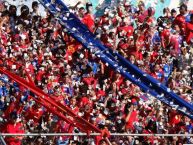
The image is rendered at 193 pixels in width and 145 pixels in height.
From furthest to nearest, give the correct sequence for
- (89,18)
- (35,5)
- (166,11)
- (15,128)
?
(166,11) < (35,5) < (89,18) < (15,128)

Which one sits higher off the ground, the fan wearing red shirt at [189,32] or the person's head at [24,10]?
the person's head at [24,10]

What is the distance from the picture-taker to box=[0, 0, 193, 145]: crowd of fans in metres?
20.6

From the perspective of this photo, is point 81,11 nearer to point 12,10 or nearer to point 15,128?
point 12,10

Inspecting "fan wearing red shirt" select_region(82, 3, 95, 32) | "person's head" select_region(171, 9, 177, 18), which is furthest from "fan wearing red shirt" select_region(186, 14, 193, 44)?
"fan wearing red shirt" select_region(82, 3, 95, 32)

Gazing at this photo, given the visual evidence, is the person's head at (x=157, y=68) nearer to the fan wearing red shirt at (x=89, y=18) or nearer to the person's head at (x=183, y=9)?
the person's head at (x=183, y=9)

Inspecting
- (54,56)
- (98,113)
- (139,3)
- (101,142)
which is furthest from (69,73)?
(101,142)

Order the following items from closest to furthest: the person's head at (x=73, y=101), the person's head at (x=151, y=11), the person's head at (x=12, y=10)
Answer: the person's head at (x=73, y=101), the person's head at (x=12, y=10), the person's head at (x=151, y=11)

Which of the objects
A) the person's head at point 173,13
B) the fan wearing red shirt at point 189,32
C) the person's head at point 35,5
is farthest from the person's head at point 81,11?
the fan wearing red shirt at point 189,32

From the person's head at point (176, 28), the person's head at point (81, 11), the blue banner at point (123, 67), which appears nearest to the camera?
the blue banner at point (123, 67)

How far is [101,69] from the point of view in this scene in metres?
23.5

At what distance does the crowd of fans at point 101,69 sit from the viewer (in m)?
20.6

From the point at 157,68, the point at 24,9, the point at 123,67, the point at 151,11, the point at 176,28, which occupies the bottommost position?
the point at 123,67

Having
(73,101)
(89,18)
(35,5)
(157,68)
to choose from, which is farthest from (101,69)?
(35,5)

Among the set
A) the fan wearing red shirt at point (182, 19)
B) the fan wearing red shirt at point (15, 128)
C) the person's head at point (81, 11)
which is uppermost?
the person's head at point (81, 11)
